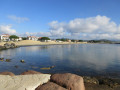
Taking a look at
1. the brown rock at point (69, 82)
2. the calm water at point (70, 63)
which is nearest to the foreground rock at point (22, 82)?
the brown rock at point (69, 82)

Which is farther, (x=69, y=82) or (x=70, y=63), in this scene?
(x=70, y=63)

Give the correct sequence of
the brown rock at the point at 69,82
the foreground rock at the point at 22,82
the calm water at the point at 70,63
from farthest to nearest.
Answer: the calm water at the point at 70,63 < the brown rock at the point at 69,82 < the foreground rock at the point at 22,82

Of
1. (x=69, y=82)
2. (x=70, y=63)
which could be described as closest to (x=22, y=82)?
(x=69, y=82)

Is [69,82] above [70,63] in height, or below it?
above

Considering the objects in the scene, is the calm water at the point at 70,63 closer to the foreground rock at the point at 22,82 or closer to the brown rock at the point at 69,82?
the brown rock at the point at 69,82

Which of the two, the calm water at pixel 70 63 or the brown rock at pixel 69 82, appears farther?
the calm water at pixel 70 63

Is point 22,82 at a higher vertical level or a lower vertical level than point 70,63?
higher

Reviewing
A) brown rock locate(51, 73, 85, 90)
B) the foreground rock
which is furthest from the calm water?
the foreground rock

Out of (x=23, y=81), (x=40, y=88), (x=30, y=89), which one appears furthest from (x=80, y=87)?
(x=23, y=81)

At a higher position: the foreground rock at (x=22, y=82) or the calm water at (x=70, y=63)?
the foreground rock at (x=22, y=82)

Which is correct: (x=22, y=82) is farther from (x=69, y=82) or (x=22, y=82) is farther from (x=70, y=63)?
(x=70, y=63)

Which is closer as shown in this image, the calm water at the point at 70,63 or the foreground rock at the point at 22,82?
the foreground rock at the point at 22,82

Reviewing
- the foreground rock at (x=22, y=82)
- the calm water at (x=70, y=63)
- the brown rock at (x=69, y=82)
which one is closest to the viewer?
the foreground rock at (x=22, y=82)

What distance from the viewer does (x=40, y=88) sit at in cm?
669
